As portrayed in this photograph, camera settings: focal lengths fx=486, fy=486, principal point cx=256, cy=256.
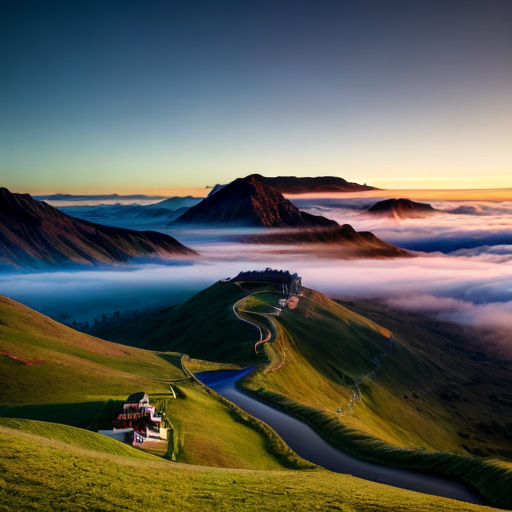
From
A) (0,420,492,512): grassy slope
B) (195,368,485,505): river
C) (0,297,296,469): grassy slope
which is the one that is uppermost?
(0,420,492,512): grassy slope

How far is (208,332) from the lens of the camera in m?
130

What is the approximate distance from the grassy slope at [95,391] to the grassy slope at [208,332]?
25.6 metres

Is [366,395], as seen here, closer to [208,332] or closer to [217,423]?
[208,332]

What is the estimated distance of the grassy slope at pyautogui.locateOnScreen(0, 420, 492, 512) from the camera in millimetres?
25281

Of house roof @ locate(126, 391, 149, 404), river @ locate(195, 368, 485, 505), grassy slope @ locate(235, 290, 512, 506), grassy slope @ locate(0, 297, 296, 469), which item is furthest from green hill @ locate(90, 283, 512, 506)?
house roof @ locate(126, 391, 149, 404)

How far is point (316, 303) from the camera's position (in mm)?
179125

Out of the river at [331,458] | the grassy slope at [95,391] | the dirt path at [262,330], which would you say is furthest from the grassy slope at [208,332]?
the river at [331,458]

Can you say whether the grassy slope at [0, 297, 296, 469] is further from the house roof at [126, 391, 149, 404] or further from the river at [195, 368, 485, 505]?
the river at [195, 368, 485, 505]

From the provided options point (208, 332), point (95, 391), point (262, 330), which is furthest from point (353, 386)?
point (95, 391)

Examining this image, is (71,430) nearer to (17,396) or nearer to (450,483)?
(17,396)

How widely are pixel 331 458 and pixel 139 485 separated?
96.1 feet

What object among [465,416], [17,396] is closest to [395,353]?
[465,416]

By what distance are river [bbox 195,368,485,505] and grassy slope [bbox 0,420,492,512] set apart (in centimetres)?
955

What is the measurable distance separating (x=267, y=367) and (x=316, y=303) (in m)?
89.2
